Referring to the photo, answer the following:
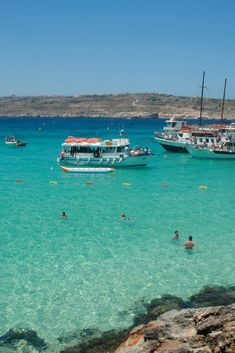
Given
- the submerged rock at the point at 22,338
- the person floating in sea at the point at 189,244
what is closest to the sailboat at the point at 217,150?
the person floating in sea at the point at 189,244

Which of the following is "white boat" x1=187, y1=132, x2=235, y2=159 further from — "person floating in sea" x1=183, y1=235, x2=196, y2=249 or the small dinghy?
"person floating in sea" x1=183, y1=235, x2=196, y2=249

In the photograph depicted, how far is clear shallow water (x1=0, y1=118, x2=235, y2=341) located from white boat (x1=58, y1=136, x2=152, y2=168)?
343 inches

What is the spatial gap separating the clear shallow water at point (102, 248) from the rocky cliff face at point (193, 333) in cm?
455

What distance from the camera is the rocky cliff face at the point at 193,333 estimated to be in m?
10.1

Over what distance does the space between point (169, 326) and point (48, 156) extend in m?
57.6

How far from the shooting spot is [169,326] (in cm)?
1212

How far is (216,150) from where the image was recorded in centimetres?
6588

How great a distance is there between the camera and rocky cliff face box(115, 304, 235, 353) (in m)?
10.1

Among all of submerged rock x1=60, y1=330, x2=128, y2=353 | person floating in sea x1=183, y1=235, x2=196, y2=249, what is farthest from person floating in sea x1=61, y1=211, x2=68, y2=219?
submerged rock x1=60, y1=330, x2=128, y2=353

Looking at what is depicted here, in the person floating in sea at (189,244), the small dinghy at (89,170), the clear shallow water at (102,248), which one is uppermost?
the small dinghy at (89,170)

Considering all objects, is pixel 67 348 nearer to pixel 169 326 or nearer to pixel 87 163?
pixel 169 326

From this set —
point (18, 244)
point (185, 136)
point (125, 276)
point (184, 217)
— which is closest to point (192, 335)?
point (125, 276)

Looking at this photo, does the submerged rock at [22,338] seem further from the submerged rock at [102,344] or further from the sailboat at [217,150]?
the sailboat at [217,150]

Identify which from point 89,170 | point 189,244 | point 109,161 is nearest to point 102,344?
point 189,244
